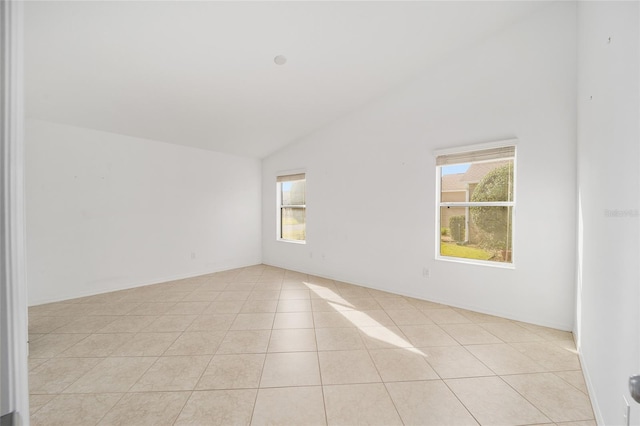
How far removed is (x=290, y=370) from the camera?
6.48 ft

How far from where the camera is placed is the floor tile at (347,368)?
1871mm

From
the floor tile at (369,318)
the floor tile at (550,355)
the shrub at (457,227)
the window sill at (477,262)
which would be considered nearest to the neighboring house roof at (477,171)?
the shrub at (457,227)

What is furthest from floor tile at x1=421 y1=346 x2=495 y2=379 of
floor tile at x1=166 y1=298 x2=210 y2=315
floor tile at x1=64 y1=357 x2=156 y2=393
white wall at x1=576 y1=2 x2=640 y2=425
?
floor tile at x1=166 y1=298 x2=210 y2=315

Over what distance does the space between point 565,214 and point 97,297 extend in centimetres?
572

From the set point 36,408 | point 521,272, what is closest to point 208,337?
point 36,408

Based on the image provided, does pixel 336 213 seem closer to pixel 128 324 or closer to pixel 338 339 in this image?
pixel 338 339

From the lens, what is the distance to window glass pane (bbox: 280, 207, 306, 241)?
5.13 metres

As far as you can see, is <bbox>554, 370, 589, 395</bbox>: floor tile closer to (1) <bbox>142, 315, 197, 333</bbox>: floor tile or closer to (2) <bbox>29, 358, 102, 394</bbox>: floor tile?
(1) <bbox>142, 315, 197, 333</bbox>: floor tile

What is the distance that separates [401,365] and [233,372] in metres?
1.31

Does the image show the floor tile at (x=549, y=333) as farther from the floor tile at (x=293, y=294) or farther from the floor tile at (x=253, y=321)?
the floor tile at (x=253, y=321)

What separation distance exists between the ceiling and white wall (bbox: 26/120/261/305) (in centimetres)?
43

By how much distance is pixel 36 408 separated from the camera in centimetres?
159

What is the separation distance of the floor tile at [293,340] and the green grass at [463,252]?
2.01m

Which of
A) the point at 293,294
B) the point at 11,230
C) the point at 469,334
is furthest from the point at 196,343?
the point at 469,334
